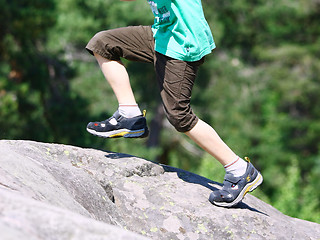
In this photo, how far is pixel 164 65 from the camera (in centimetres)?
349

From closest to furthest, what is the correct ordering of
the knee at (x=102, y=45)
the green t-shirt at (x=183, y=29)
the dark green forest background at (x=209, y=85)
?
the green t-shirt at (x=183, y=29)
the knee at (x=102, y=45)
the dark green forest background at (x=209, y=85)

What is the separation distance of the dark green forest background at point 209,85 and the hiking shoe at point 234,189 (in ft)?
20.9

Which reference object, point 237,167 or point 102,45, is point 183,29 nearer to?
point 102,45

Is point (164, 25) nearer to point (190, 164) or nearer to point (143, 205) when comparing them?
point (143, 205)

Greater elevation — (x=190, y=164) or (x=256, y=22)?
(x=256, y=22)

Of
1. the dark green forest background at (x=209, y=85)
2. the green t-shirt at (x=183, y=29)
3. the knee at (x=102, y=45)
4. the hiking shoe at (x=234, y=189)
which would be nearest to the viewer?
the green t-shirt at (x=183, y=29)

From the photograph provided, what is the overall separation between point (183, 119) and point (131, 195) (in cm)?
55

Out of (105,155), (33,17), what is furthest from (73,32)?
(105,155)

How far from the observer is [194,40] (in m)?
3.37

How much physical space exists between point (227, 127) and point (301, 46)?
4.11 metres

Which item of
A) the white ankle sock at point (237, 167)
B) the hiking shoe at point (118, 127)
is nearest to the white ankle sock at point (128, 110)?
the hiking shoe at point (118, 127)

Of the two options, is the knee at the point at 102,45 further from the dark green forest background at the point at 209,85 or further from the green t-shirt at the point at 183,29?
the dark green forest background at the point at 209,85

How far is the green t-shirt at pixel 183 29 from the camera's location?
3352mm

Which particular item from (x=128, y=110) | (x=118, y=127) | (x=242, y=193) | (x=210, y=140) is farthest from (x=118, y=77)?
(x=242, y=193)
